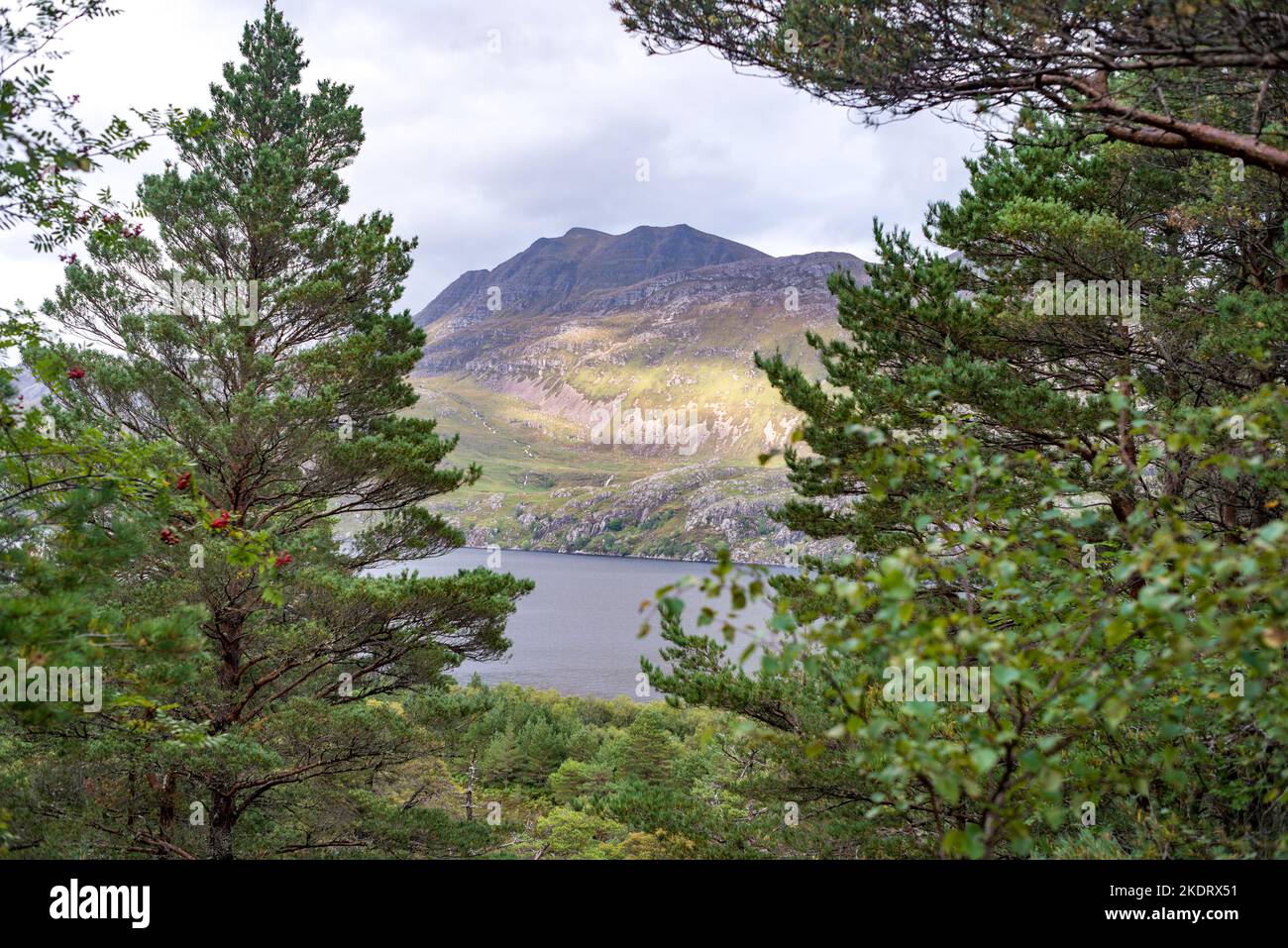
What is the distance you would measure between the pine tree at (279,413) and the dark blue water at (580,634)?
43.2 ft

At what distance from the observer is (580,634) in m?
80.4

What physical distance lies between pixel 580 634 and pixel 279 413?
241ft

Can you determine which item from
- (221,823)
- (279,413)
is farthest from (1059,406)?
(221,823)

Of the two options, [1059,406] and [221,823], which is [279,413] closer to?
[221,823]

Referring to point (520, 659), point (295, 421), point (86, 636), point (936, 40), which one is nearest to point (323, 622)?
point (295, 421)

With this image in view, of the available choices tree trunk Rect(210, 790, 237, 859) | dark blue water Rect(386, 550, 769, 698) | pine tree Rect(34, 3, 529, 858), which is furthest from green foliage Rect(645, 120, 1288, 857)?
dark blue water Rect(386, 550, 769, 698)

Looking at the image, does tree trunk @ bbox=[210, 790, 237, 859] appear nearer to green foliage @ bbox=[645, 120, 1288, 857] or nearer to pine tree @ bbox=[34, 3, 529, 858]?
pine tree @ bbox=[34, 3, 529, 858]

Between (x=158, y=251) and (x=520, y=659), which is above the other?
(x=158, y=251)

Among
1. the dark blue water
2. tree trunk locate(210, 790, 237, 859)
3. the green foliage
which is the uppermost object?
the green foliage

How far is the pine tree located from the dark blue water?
13164 mm

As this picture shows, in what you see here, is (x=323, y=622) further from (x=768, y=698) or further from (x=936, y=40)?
(x=936, y=40)

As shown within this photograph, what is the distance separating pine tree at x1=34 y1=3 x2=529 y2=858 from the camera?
32.5ft
